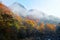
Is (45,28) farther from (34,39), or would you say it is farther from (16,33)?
(16,33)

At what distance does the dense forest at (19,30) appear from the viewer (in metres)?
19.2

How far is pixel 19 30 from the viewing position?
20.7 m

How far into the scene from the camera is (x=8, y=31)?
19.2 meters

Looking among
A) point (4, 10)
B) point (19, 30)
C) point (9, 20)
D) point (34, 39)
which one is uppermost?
point (4, 10)

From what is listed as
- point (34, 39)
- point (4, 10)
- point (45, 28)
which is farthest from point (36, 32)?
point (4, 10)

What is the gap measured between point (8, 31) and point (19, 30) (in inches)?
77.4

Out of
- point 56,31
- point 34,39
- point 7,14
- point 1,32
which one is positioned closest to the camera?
point 1,32

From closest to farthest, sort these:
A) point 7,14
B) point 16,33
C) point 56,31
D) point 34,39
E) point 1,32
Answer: point 1,32, point 16,33, point 7,14, point 34,39, point 56,31

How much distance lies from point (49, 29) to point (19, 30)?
298 inches

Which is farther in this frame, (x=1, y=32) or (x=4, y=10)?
(x=4, y=10)

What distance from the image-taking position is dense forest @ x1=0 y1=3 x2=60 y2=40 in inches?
757

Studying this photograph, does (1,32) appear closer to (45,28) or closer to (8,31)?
(8,31)

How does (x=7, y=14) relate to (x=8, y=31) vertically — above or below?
above

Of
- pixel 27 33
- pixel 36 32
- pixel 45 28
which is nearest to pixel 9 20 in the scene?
pixel 27 33
